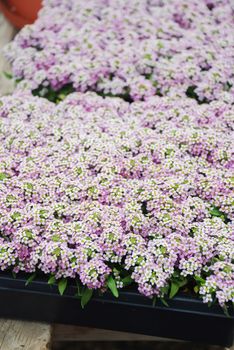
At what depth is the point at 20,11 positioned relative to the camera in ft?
12.1

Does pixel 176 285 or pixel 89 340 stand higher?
pixel 176 285

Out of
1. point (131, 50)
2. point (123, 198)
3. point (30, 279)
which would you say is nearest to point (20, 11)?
point (131, 50)

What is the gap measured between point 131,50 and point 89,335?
1.37m

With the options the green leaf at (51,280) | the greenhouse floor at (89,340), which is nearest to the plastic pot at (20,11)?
the greenhouse floor at (89,340)

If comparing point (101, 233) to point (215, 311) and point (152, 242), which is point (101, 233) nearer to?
point (152, 242)

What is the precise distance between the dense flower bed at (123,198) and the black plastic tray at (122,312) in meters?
0.06

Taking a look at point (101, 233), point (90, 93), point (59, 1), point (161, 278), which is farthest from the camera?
point (59, 1)

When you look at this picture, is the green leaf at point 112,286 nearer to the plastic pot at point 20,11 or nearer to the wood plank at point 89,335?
the wood plank at point 89,335

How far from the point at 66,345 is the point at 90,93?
3.84 feet

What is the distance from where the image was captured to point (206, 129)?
207cm

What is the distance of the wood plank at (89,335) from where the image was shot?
1.96 m

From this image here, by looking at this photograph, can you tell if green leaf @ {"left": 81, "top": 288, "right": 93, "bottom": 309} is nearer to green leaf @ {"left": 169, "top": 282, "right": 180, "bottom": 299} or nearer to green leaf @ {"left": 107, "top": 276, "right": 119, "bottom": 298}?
green leaf @ {"left": 107, "top": 276, "right": 119, "bottom": 298}

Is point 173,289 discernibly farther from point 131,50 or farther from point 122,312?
point 131,50

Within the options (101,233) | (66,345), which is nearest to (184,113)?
(101,233)
